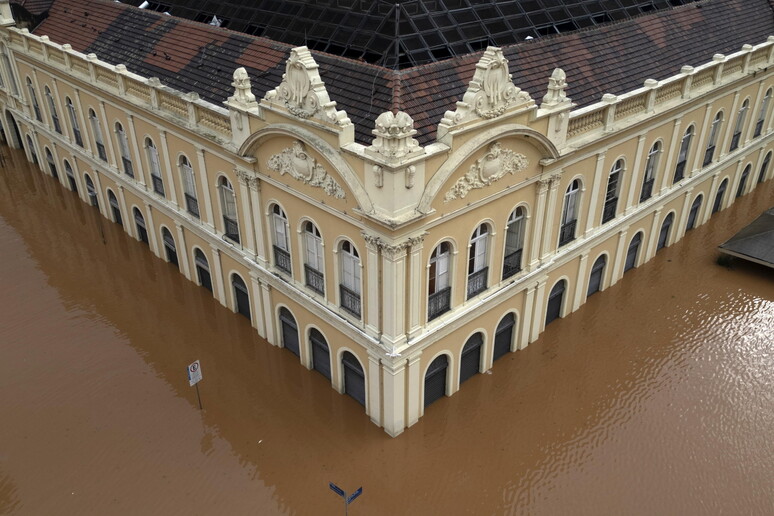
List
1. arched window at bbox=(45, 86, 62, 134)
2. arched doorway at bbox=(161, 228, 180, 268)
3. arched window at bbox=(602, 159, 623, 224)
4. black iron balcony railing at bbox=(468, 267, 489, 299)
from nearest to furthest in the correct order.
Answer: black iron balcony railing at bbox=(468, 267, 489, 299) → arched window at bbox=(602, 159, 623, 224) → arched doorway at bbox=(161, 228, 180, 268) → arched window at bbox=(45, 86, 62, 134)

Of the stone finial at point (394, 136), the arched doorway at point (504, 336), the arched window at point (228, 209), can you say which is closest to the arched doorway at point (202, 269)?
the arched window at point (228, 209)

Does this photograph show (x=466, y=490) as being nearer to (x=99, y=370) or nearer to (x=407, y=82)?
(x=407, y=82)

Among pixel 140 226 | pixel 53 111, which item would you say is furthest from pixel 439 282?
pixel 53 111

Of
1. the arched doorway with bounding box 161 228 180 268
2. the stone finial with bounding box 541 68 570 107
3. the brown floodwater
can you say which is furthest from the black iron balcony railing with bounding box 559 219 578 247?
the arched doorway with bounding box 161 228 180 268

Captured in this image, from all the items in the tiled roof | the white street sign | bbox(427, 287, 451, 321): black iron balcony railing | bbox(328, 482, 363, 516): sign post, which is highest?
the tiled roof

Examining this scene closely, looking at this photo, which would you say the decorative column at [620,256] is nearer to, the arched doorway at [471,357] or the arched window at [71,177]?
the arched doorway at [471,357]

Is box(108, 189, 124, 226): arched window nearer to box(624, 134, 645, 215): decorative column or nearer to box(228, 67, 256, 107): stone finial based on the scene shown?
box(228, 67, 256, 107): stone finial

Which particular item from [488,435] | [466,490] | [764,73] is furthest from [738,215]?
[466,490]

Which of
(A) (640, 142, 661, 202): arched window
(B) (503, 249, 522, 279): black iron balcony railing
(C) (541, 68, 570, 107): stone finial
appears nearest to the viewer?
(C) (541, 68, 570, 107): stone finial
